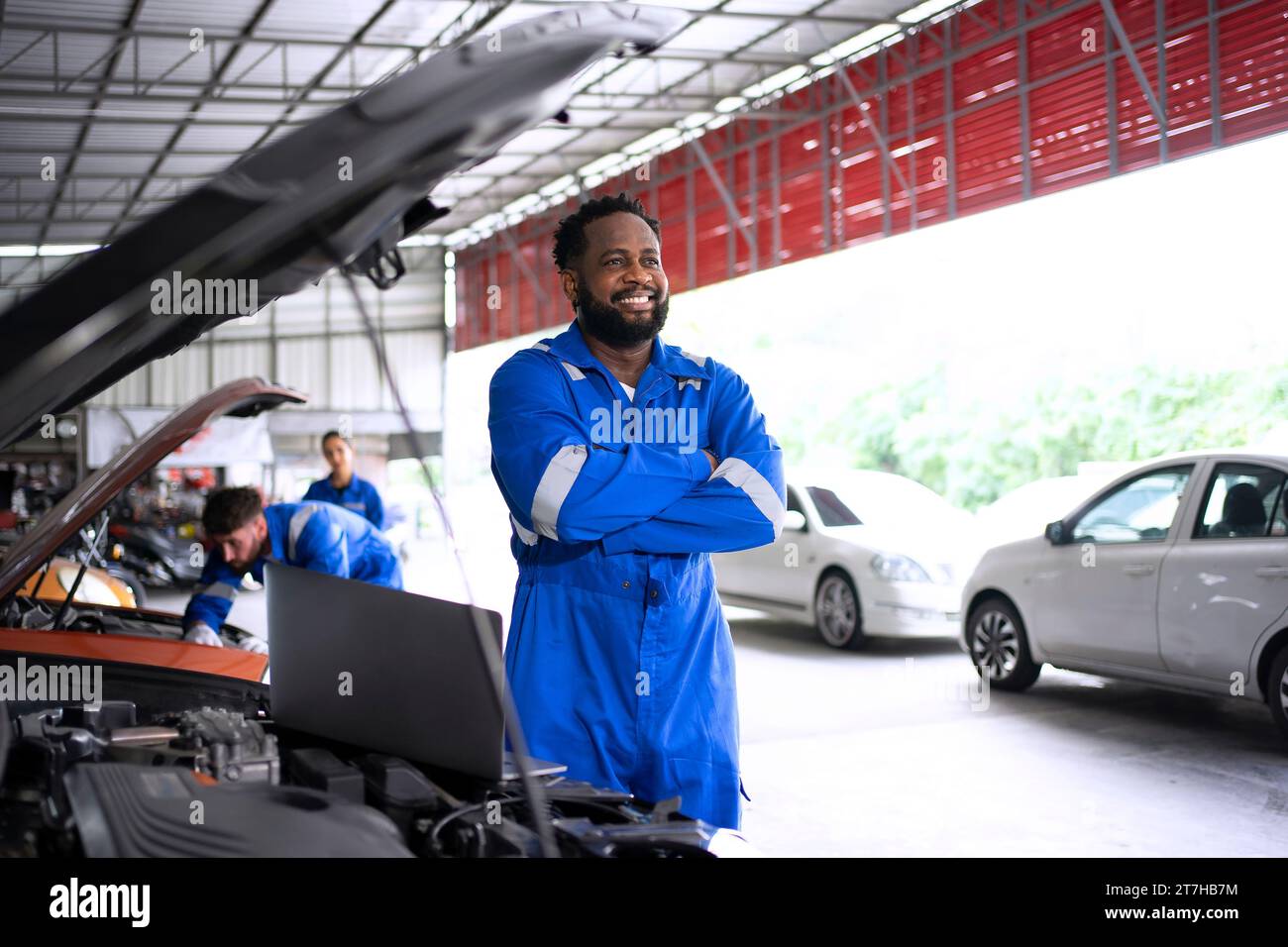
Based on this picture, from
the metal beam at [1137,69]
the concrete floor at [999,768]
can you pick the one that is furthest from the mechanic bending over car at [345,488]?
the metal beam at [1137,69]

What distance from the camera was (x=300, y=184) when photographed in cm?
117

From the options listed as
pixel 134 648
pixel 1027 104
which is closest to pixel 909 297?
pixel 1027 104

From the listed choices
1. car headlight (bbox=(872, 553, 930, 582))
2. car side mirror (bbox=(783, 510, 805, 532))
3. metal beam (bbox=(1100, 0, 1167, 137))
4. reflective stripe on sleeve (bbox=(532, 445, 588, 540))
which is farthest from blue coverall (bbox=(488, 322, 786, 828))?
metal beam (bbox=(1100, 0, 1167, 137))

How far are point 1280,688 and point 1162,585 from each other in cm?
79

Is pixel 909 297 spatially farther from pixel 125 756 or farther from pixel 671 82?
pixel 125 756

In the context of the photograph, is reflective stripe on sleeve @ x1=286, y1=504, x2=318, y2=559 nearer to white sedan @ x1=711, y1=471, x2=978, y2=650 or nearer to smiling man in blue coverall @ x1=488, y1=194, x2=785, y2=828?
smiling man in blue coverall @ x1=488, y1=194, x2=785, y2=828

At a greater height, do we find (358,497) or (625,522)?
(358,497)

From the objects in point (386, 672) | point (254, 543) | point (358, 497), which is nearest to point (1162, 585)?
point (254, 543)

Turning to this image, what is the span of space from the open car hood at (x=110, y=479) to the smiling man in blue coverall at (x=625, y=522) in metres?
1.35

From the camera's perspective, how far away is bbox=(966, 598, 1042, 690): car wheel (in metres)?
7.25

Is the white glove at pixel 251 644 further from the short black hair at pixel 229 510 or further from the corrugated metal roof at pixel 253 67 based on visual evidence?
the corrugated metal roof at pixel 253 67

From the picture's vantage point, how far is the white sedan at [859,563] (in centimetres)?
879

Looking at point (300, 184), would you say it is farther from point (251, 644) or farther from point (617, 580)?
point (251, 644)

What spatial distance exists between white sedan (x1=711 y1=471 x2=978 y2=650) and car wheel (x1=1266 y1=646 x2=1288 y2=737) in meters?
3.10
